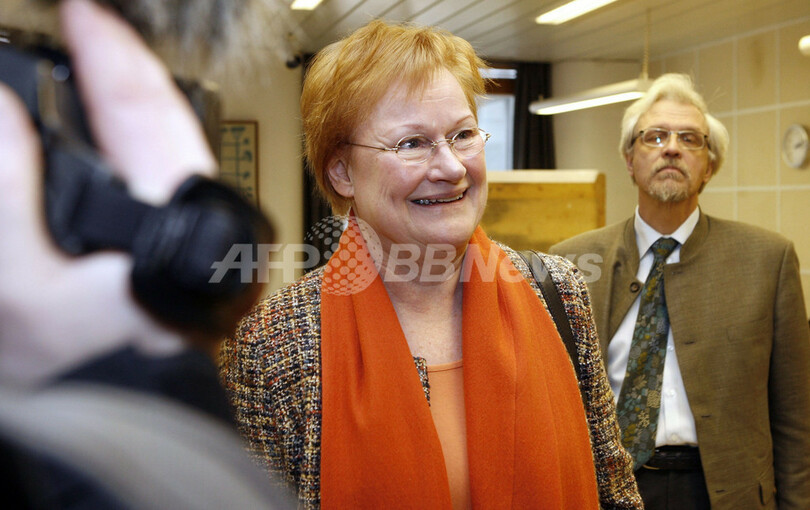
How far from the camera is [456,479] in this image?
38.4 inches

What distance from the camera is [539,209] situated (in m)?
2.99

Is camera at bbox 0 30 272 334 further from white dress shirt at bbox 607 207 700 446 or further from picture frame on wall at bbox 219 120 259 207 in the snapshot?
white dress shirt at bbox 607 207 700 446

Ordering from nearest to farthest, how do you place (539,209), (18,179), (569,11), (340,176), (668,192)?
(18,179) → (340,176) → (668,192) → (539,209) → (569,11)

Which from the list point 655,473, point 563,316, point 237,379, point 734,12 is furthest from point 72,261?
point 734,12

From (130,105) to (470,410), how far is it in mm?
869

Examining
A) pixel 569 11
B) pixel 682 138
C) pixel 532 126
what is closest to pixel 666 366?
pixel 682 138

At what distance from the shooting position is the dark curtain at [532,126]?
686 centimetres

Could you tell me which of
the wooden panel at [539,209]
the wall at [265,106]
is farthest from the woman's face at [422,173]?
the wooden panel at [539,209]

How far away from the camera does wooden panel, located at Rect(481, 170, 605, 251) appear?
9.76 ft

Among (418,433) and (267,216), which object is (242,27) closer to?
(267,216)

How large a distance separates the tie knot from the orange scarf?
844 millimetres

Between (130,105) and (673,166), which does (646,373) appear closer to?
(673,166)

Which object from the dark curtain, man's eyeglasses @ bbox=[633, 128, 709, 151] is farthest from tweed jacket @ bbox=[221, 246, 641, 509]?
the dark curtain

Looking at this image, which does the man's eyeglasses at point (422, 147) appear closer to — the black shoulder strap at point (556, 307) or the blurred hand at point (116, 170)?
the black shoulder strap at point (556, 307)
